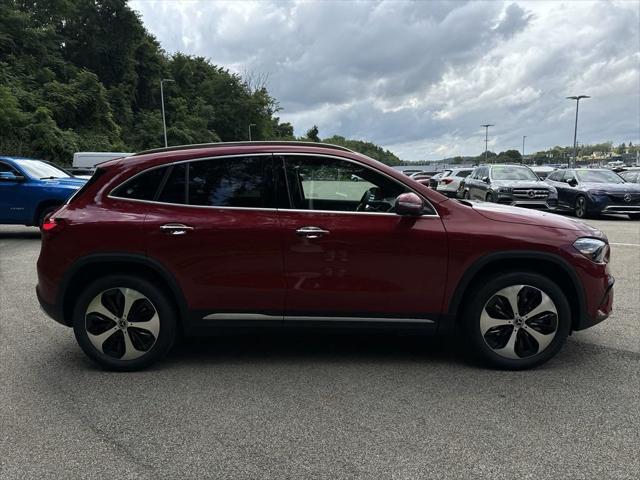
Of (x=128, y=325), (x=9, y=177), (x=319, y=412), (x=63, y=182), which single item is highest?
(x=9, y=177)

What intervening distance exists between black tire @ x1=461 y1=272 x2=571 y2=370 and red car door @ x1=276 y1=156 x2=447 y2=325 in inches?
11.3

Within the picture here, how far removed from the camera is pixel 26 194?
10.2m

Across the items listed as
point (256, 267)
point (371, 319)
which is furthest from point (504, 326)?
point (256, 267)

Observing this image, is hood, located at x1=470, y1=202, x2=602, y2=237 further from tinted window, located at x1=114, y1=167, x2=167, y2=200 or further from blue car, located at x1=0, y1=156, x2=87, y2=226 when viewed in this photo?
blue car, located at x1=0, y1=156, x2=87, y2=226

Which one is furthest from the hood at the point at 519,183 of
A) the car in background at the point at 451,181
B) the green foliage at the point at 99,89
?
the green foliage at the point at 99,89

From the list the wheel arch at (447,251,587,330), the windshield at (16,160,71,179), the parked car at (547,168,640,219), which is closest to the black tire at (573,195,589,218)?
the parked car at (547,168,640,219)

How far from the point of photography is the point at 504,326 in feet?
13.0

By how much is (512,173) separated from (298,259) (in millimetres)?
14719

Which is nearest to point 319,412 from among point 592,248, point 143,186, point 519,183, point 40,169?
point 143,186

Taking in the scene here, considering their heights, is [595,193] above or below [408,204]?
below

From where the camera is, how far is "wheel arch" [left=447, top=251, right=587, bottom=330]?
3.86 meters

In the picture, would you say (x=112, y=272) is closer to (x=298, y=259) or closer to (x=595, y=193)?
(x=298, y=259)

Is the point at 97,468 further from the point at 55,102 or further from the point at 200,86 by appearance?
the point at 200,86

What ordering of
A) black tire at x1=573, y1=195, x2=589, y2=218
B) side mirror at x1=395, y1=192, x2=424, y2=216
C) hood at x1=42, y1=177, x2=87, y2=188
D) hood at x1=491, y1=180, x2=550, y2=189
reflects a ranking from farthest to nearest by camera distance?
hood at x1=491, y1=180, x2=550, y2=189, black tire at x1=573, y1=195, x2=589, y2=218, hood at x1=42, y1=177, x2=87, y2=188, side mirror at x1=395, y1=192, x2=424, y2=216
